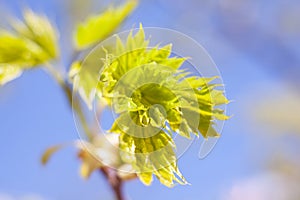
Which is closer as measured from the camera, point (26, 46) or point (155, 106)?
point (155, 106)

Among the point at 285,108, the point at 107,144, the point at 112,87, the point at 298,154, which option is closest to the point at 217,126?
the point at 112,87

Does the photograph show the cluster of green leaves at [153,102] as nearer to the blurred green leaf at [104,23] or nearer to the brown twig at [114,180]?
the brown twig at [114,180]

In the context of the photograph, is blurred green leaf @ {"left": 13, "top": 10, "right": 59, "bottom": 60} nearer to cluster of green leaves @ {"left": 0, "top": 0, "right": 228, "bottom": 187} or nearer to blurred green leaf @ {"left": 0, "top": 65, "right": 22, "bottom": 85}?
blurred green leaf @ {"left": 0, "top": 65, "right": 22, "bottom": 85}

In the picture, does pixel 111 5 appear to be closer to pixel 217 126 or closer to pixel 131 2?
pixel 131 2

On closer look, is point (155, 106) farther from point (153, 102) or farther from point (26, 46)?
point (26, 46)

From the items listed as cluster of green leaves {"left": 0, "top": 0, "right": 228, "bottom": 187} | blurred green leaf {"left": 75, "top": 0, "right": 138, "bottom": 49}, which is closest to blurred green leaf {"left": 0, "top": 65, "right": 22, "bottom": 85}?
blurred green leaf {"left": 75, "top": 0, "right": 138, "bottom": 49}

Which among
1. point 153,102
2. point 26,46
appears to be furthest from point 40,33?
point 153,102
